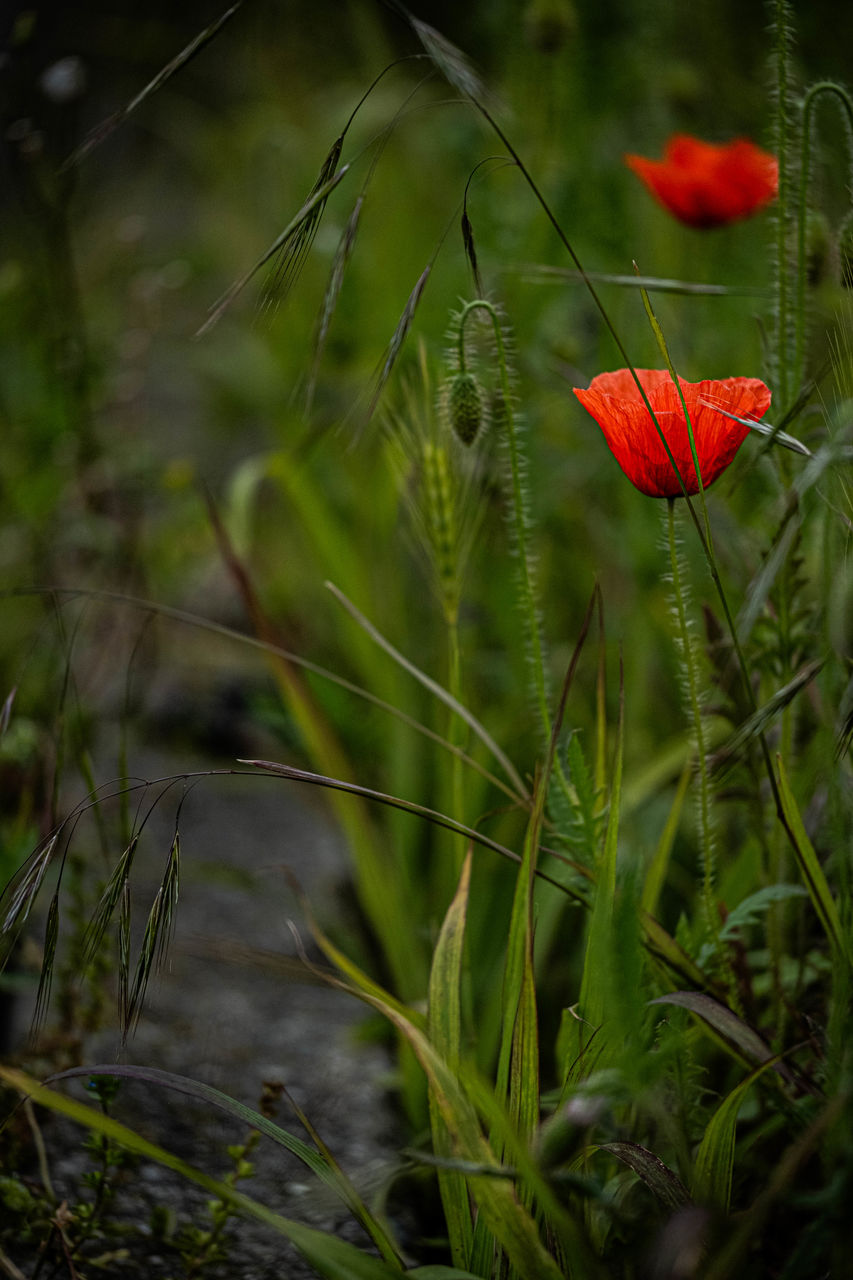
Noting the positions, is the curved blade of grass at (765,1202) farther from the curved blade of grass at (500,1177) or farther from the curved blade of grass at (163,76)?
the curved blade of grass at (163,76)

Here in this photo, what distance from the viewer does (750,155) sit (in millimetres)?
885

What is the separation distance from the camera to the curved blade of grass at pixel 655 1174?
1.62 feet

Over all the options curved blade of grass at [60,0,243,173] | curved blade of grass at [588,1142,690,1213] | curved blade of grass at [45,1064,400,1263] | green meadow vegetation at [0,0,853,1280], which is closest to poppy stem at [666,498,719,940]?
green meadow vegetation at [0,0,853,1280]

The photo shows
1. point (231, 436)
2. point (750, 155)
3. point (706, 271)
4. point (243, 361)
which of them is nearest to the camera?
point (750, 155)

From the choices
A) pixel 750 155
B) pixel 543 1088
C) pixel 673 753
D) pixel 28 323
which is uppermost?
pixel 28 323

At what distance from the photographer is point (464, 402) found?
593 mm

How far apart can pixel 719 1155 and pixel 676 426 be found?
0.39 meters

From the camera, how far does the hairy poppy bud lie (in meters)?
0.59

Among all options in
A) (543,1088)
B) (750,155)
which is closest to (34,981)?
(543,1088)

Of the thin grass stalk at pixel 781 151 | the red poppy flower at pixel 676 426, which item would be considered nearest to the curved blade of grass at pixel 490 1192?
the red poppy flower at pixel 676 426

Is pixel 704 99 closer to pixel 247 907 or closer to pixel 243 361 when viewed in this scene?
pixel 243 361

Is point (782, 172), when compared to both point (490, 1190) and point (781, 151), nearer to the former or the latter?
point (781, 151)

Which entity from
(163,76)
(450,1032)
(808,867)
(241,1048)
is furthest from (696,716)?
(241,1048)

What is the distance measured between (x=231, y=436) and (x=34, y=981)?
193 centimetres
